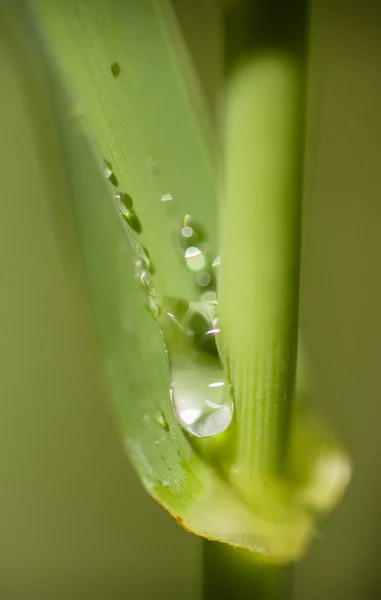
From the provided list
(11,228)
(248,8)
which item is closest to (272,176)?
(248,8)

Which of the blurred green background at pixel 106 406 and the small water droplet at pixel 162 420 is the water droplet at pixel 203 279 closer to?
the small water droplet at pixel 162 420

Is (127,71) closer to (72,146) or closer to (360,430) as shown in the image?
(72,146)

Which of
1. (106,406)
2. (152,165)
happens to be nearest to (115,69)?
(152,165)

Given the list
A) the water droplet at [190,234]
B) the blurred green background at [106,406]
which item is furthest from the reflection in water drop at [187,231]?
the blurred green background at [106,406]

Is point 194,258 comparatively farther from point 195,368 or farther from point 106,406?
point 106,406

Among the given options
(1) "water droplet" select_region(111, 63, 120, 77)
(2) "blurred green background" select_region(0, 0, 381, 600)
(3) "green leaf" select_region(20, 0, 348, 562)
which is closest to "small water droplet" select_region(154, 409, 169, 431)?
(3) "green leaf" select_region(20, 0, 348, 562)

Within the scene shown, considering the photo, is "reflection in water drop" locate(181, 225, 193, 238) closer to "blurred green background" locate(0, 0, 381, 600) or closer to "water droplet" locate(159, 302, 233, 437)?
"water droplet" locate(159, 302, 233, 437)
